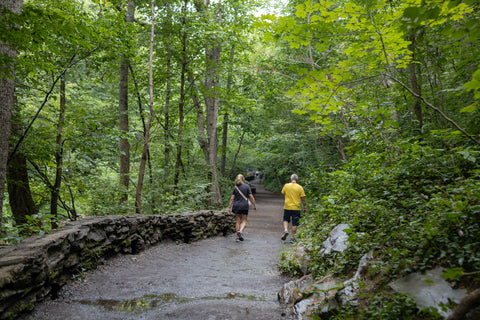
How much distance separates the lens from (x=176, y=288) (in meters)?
4.47

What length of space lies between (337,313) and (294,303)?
926 mm

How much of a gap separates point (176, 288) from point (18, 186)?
18.6 feet

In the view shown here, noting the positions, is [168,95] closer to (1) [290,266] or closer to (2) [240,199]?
(2) [240,199]

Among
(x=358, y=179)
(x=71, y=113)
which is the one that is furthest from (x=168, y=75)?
(x=358, y=179)

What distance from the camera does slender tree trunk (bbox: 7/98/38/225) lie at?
6.82 metres

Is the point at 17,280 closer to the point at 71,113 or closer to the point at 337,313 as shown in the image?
the point at 337,313

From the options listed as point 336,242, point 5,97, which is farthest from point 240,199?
point 5,97

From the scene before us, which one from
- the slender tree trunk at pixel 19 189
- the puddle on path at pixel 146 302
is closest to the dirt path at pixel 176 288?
the puddle on path at pixel 146 302

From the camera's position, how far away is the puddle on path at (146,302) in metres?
3.63

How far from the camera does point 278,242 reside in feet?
30.4

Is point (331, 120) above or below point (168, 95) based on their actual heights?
below

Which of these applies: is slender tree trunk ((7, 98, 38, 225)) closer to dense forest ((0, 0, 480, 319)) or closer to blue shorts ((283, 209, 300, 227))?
dense forest ((0, 0, 480, 319))

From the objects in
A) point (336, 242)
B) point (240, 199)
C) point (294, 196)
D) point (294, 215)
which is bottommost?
point (294, 215)

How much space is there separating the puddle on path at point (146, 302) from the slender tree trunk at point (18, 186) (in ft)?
15.3
